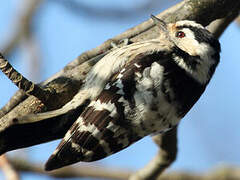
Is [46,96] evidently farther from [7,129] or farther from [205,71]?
[205,71]

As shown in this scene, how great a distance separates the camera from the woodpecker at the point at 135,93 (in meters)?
3.87

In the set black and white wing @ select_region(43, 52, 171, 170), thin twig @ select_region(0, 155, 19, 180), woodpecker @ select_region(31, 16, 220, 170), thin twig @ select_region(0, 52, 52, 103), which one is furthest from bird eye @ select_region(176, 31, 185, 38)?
thin twig @ select_region(0, 155, 19, 180)

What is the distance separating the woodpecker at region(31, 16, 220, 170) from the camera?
12.7 feet

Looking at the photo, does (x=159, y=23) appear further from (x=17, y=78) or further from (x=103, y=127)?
(x=17, y=78)

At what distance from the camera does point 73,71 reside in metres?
4.02

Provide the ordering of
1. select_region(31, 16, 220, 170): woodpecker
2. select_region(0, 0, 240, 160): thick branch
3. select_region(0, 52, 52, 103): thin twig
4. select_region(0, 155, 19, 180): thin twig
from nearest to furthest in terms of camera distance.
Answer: select_region(0, 52, 52, 103): thin twig → select_region(0, 0, 240, 160): thick branch → select_region(31, 16, 220, 170): woodpecker → select_region(0, 155, 19, 180): thin twig

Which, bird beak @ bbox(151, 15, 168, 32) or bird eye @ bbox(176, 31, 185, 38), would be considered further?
bird eye @ bbox(176, 31, 185, 38)

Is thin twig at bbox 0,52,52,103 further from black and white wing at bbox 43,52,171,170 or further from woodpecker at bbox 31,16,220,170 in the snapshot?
black and white wing at bbox 43,52,171,170

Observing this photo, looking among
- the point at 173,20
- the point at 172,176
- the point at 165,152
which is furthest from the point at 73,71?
the point at 172,176

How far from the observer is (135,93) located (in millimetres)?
3949

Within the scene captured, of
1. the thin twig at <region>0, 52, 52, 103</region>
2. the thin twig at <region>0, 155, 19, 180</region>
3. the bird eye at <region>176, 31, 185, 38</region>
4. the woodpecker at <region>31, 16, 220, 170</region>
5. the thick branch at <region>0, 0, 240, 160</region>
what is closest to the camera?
the thin twig at <region>0, 52, 52, 103</region>

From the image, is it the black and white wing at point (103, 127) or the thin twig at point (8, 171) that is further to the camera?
the thin twig at point (8, 171)

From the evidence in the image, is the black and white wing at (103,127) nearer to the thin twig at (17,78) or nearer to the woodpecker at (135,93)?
the woodpecker at (135,93)

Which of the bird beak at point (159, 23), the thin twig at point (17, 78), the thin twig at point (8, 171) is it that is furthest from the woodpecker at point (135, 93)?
the thin twig at point (8, 171)
